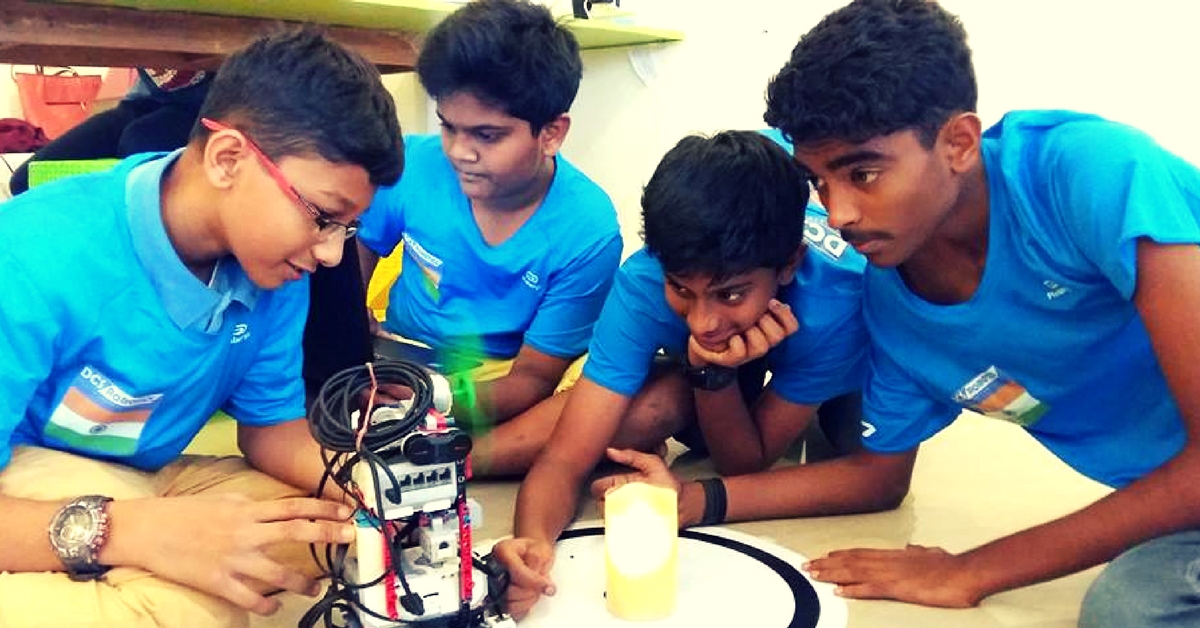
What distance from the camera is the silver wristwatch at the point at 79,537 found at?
2.99 ft

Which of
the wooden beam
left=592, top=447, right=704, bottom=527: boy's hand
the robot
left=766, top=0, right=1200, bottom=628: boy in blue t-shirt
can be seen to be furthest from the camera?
the wooden beam

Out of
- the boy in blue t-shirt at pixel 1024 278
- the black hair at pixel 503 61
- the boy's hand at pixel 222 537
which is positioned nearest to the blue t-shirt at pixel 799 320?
→ the boy in blue t-shirt at pixel 1024 278

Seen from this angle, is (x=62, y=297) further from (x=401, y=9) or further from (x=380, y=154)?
(x=401, y=9)

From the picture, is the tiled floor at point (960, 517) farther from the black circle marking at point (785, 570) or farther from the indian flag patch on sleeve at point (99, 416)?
the indian flag patch on sleeve at point (99, 416)

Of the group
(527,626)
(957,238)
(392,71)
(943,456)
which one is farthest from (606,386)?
(392,71)

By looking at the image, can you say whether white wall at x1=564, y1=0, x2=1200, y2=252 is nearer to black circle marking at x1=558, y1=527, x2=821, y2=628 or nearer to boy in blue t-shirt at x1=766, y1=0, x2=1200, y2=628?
boy in blue t-shirt at x1=766, y1=0, x2=1200, y2=628

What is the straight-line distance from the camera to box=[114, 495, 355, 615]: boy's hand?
3.03 ft

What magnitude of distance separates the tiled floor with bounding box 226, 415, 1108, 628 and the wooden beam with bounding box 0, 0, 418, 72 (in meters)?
1.22

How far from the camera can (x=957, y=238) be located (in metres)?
1.16

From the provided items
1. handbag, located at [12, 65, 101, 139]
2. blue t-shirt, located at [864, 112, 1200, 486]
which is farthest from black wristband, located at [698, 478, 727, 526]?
handbag, located at [12, 65, 101, 139]

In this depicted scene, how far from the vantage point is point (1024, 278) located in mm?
1120

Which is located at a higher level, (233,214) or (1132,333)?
(233,214)

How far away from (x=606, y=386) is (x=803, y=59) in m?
0.51

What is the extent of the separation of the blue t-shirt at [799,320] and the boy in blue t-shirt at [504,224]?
261mm
